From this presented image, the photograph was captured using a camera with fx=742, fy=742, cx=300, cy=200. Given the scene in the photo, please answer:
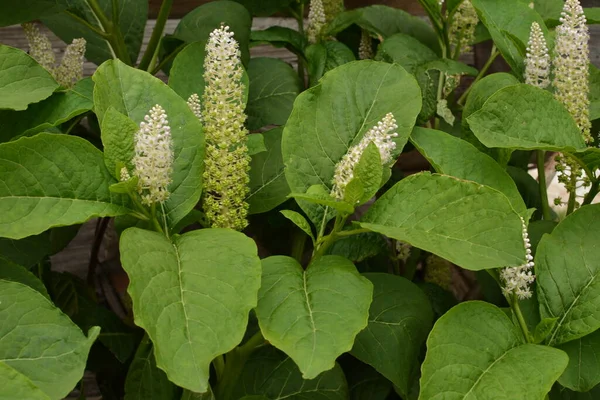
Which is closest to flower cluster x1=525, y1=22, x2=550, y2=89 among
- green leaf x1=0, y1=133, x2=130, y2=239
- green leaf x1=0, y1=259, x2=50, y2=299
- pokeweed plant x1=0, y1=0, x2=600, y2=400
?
pokeweed plant x1=0, y1=0, x2=600, y2=400

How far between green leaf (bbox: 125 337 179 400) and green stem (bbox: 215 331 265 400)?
0.08 meters

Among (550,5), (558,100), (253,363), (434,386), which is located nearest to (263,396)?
(253,363)

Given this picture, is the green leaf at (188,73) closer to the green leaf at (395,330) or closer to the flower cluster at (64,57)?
the flower cluster at (64,57)

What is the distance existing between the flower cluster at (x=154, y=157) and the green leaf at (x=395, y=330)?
1.06 feet

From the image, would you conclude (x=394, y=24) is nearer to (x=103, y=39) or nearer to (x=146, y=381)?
(x=103, y=39)

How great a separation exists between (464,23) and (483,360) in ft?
2.20

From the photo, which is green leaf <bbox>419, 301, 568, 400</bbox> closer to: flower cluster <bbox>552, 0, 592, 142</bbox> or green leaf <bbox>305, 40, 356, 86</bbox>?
flower cluster <bbox>552, 0, 592, 142</bbox>

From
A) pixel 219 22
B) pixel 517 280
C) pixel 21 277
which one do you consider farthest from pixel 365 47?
pixel 21 277

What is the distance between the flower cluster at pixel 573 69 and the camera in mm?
1016

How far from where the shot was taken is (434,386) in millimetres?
758

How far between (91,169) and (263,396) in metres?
0.38

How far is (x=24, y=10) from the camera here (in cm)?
113

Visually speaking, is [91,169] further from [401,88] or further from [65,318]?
[401,88]

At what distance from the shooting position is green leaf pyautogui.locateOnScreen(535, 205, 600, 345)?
2.90ft
